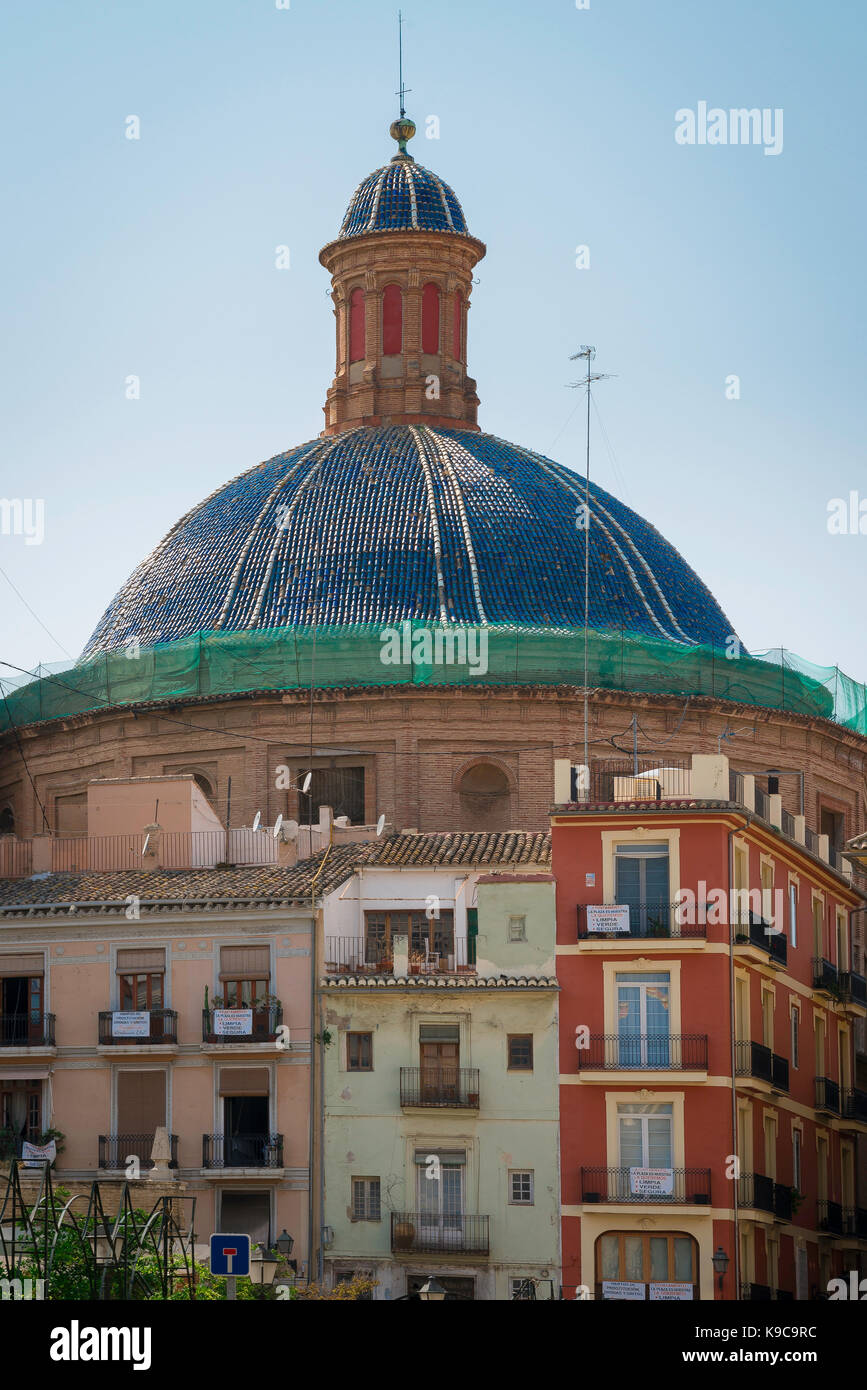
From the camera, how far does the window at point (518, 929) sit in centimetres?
3294

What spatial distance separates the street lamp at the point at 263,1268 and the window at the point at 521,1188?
13.4 ft

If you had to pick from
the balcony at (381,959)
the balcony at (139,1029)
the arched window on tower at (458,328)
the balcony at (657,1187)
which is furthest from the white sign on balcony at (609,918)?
the arched window on tower at (458,328)

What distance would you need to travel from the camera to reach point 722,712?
146 ft

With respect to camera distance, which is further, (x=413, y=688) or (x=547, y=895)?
(x=413, y=688)

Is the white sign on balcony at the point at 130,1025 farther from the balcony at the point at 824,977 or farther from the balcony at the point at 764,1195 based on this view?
the balcony at the point at 824,977

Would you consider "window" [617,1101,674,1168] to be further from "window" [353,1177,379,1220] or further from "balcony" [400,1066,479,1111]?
"window" [353,1177,379,1220]

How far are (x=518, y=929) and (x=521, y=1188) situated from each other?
306cm

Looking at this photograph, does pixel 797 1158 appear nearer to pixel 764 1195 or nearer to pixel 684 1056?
pixel 764 1195

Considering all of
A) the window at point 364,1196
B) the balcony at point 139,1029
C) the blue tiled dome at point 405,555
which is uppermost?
the blue tiled dome at point 405,555

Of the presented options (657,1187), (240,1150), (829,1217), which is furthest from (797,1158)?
(240,1150)

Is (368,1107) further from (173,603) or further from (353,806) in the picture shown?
(173,603)

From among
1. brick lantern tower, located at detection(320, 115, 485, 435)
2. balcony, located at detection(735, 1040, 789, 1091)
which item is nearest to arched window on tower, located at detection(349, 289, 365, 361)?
brick lantern tower, located at detection(320, 115, 485, 435)
